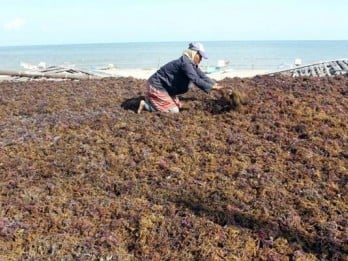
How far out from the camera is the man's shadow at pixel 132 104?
7.83 m

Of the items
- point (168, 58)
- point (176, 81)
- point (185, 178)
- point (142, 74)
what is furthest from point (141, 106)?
point (168, 58)

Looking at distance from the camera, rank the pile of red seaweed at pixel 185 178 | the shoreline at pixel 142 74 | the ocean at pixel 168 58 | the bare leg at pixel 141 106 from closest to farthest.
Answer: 1. the pile of red seaweed at pixel 185 178
2. the bare leg at pixel 141 106
3. the shoreline at pixel 142 74
4. the ocean at pixel 168 58

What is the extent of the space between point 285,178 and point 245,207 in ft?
2.80

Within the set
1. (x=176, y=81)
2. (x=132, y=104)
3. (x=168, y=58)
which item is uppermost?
(x=176, y=81)

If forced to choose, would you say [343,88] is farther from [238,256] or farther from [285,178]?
[238,256]

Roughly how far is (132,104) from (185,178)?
3.22m

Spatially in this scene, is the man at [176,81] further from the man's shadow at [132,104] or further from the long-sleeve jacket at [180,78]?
the man's shadow at [132,104]

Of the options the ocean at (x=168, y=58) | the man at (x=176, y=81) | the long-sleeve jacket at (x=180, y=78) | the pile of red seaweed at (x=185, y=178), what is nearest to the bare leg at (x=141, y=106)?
the man at (x=176, y=81)

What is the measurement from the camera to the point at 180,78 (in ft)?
23.9

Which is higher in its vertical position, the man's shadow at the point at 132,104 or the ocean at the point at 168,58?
the man's shadow at the point at 132,104

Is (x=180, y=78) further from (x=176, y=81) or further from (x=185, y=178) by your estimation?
(x=185, y=178)

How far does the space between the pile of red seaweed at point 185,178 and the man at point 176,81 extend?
0.86 feet

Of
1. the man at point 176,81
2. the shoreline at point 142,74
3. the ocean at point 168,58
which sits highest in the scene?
the man at point 176,81

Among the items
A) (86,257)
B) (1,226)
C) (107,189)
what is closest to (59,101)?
(107,189)
